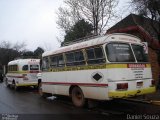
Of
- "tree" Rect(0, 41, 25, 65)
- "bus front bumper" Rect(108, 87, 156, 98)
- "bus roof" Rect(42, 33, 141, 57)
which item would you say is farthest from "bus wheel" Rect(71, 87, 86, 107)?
"tree" Rect(0, 41, 25, 65)

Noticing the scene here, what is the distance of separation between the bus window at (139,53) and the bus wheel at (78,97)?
2.89 m

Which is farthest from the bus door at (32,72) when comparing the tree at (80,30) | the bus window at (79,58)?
the tree at (80,30)

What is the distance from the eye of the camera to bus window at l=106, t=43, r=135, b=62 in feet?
34.4

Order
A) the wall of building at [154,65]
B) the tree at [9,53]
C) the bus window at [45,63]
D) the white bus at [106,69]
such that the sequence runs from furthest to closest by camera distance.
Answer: the tree at [9,53]
the wall of building at [154,65]
the bus window at [45,63]
the white bus at [106,69]

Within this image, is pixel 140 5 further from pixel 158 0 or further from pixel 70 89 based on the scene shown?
pixel 70 89

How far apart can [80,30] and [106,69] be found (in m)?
21.1

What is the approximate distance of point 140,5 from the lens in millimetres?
16922

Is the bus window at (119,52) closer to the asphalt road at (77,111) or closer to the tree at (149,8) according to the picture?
the asphalt road at (77,111)

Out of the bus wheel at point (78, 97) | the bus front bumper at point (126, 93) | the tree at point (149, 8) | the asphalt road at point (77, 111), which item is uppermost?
the tree at point (149, 8)

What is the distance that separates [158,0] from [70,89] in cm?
761

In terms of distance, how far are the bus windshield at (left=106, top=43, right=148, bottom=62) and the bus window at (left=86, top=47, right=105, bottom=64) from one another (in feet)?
1.15

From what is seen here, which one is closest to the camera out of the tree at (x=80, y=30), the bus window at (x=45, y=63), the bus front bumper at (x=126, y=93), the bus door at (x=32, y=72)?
the bus front bumper at (x=126, y=93)

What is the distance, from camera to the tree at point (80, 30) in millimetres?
29764

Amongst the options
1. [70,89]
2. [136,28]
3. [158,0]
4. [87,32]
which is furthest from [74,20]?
[70,89]
